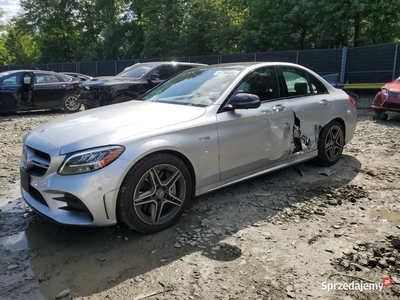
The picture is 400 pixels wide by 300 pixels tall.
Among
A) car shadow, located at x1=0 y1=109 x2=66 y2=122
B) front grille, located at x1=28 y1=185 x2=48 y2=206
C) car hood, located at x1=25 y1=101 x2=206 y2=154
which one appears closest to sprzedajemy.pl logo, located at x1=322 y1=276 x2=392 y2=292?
car hood, located at x1=25 y1=101 x2=206 y2=154

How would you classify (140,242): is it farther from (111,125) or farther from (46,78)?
(46,78)

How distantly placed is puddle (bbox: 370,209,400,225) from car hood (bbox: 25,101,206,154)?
2107 millimetres

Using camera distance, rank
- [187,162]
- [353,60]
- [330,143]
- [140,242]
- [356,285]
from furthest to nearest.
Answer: [353,60] < [330,143] < [187,162] < [140,242] < [356,285]

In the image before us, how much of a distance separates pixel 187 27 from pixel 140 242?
26806 millimetres

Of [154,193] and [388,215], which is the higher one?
[154,193]

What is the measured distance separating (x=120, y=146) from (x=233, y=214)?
1.42m

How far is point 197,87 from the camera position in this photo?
156 inches

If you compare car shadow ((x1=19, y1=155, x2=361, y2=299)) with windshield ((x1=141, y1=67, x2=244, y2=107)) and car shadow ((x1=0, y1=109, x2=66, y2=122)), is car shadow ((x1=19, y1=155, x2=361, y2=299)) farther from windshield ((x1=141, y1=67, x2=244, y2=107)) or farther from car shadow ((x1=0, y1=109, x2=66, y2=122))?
car shadow ((x1=0, y1=109, x2=66, y2=122))

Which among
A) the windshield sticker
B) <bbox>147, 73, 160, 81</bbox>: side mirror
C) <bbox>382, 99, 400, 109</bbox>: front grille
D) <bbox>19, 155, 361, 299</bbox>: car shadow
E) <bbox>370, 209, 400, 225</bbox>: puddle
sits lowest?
<bbox>19, 155, 361, 299</bbox>: car shadow

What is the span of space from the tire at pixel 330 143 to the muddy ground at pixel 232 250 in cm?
59

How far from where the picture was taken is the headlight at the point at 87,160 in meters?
2.76

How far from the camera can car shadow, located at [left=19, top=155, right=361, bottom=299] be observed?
2.56m

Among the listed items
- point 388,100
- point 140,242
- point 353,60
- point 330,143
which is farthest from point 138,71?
point 353,60

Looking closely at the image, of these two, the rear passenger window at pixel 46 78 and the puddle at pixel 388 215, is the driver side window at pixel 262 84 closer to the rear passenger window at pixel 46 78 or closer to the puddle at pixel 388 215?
the puddle at pixel 388 215
